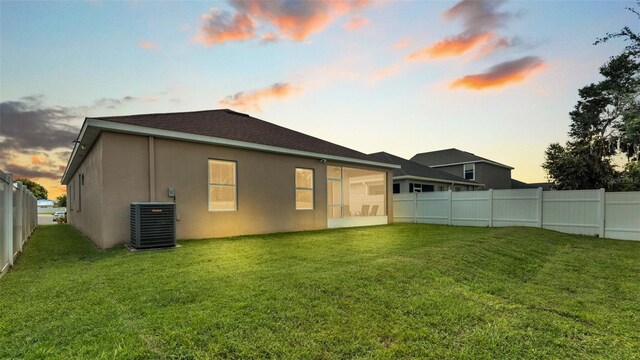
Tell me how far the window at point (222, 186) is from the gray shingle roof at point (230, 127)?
3.46 ft

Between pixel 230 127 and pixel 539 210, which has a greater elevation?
pixel 230 127

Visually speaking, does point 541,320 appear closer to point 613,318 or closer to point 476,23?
point 613,318

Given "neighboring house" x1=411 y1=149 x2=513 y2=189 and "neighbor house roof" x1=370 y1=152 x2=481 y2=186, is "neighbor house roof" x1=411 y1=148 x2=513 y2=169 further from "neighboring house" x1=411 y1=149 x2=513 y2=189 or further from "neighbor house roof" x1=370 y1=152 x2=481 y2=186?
"neighbor house roof" x1=370 y1=152 x2=481 y2=186

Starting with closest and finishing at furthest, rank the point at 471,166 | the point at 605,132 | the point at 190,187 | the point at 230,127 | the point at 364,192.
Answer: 1. the point at 190,187
2. the point at 230,127
3. the point at 364,192
4. the point at 605,132
5. the point at 471,166

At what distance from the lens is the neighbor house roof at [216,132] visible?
752cm

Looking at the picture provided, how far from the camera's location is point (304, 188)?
1174cm

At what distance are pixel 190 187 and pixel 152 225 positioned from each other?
→ 1777mm

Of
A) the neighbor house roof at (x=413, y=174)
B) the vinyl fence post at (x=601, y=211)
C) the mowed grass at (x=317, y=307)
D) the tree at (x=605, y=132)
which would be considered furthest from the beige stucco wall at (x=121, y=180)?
the tree at (x=605, y=132)

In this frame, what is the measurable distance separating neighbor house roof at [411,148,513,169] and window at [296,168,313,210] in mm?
19438

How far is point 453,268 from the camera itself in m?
5.02

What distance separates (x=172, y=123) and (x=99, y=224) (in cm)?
324

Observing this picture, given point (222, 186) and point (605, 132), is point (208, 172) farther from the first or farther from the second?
point (605, 132)

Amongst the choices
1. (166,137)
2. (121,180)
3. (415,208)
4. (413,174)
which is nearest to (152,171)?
(121,180)

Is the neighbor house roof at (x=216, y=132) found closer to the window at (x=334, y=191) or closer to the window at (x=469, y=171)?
the window at (x=334, y=191)
